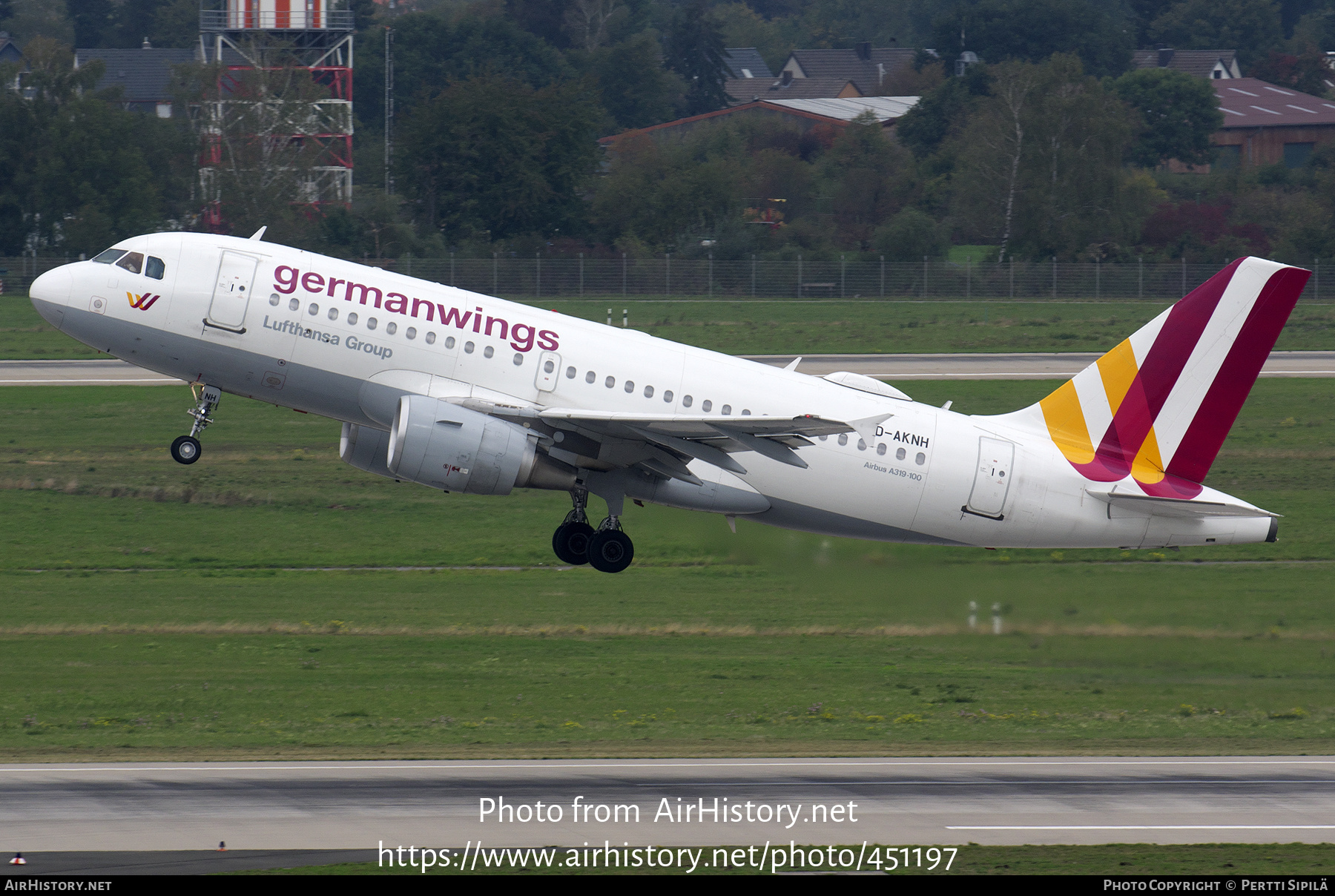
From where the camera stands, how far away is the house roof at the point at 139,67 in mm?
171500

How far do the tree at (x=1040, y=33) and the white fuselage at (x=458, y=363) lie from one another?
13620 cm

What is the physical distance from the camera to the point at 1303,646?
44469 mm

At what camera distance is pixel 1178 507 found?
Result: 118 feet

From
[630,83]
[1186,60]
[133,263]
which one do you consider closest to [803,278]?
[630,83]

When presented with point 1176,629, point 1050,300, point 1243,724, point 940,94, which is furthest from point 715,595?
point 940,94

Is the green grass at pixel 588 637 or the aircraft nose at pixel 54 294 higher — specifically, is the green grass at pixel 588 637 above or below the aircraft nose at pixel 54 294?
below

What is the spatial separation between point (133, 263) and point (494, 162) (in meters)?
77.4

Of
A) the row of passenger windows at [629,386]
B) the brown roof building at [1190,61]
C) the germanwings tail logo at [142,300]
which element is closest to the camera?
the germanwings tail logo at [142,300]

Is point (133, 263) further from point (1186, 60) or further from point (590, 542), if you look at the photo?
point (1186, 60)

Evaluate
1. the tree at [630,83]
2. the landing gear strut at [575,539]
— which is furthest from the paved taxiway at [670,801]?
the tree at [630,83]

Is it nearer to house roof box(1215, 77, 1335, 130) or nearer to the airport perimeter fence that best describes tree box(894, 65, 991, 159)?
house roof box(1215, 77, 1335, 130)

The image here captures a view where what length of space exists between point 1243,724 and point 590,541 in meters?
16.3

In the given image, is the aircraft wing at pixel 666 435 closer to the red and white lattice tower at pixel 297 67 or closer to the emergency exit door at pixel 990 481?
the emergency exit door at pixel 990 481

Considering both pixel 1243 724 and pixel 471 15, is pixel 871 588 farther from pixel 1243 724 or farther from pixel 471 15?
pixel 471 15
